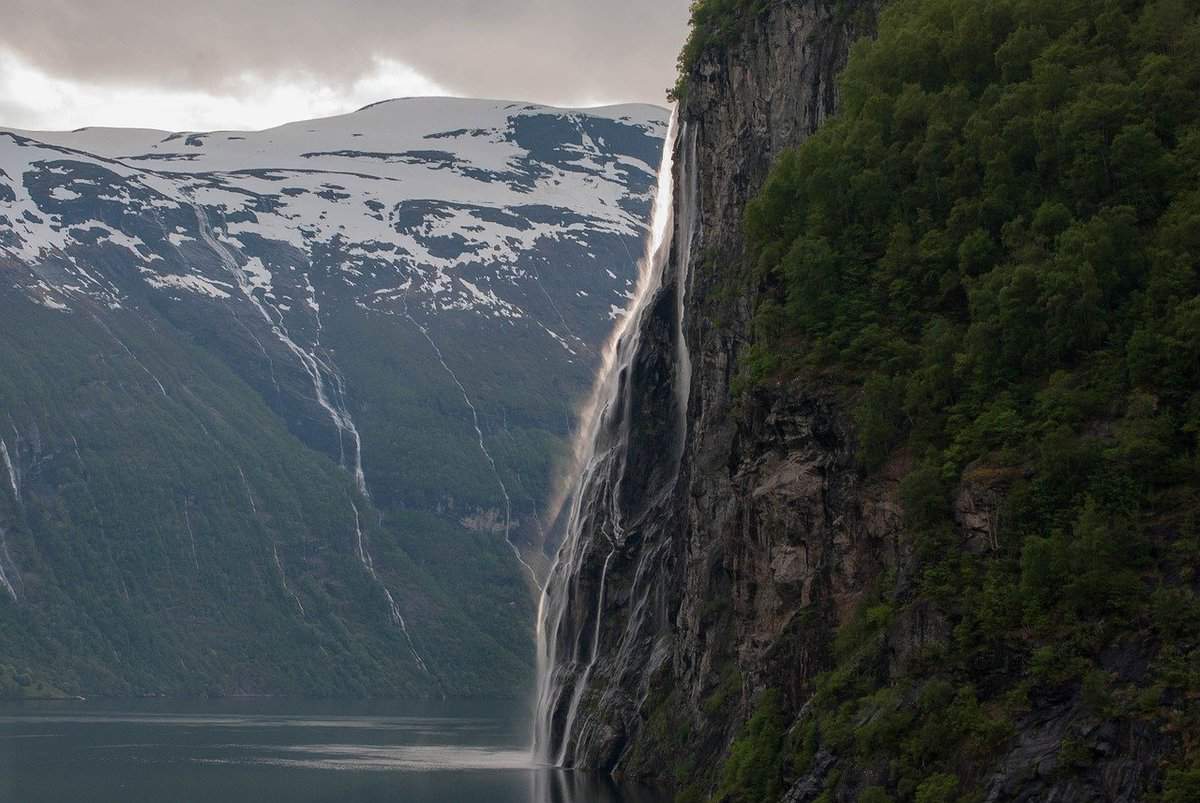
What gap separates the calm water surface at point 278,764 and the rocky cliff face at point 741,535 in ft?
17.5

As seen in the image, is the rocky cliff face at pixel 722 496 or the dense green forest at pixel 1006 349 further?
the rocky cliff face at pixel 722 496

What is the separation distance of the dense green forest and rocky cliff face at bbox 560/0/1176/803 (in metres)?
0.70

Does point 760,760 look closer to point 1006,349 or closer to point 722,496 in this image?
point 1006,349

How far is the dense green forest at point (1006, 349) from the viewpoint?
136 feet

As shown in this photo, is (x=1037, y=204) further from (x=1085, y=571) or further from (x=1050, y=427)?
(x=1085, y=571)

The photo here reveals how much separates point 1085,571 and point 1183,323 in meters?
6.91

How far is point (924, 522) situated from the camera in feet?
154

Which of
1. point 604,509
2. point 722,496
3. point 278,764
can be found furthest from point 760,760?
point 278,764

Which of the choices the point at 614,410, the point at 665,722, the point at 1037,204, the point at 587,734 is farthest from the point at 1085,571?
the point at 614,410

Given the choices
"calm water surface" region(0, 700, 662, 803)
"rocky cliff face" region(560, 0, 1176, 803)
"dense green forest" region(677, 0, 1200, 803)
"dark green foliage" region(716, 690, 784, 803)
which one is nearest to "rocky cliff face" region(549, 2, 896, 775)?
"rocky cliff face" region(560, 0, 1176, 803)

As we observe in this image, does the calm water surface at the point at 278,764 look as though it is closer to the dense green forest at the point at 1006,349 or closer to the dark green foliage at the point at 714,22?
the dense green forest at the point at 1006,349

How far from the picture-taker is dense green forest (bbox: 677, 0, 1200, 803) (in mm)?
41406

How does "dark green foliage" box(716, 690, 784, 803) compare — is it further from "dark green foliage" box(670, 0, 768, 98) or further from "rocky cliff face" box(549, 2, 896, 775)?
"dark green foliage" box(670, 0, 768, 98)

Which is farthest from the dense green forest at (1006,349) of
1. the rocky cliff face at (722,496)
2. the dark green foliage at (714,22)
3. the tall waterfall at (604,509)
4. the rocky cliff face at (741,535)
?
the tall waterfall at (604,509)
